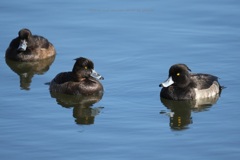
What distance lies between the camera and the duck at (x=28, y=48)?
18984mm

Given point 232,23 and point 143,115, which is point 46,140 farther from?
point 232,23

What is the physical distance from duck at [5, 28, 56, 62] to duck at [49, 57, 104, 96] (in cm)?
244

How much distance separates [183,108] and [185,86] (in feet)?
2.31

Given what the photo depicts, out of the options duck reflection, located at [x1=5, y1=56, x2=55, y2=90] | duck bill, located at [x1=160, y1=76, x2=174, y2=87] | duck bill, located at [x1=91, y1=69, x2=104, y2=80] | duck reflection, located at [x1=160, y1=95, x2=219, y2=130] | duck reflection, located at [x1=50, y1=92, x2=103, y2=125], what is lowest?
duck reflection, located at [x1=5, y1=56, x2=55, y2=90]

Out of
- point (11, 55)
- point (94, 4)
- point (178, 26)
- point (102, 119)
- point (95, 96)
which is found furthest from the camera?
point (94, 4)

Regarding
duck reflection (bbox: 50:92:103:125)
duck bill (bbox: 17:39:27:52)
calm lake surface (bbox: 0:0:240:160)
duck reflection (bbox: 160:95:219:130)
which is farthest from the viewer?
duck bill (bbox: 17:39:27:52)

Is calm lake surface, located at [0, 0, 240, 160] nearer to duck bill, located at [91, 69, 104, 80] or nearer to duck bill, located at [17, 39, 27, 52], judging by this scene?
duck bill, located at [91, 69, 104, 80]

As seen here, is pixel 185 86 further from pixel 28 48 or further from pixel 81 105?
pixel 28 48

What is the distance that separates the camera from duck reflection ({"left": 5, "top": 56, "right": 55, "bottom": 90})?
17.9 meters

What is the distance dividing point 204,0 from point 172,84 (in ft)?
22.2

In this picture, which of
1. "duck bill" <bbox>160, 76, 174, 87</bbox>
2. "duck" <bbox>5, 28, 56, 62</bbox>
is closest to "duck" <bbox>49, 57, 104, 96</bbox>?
"duck bill" <bbox>160, 76, 174, 87</bbox>

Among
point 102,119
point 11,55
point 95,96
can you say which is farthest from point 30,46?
point 102,119

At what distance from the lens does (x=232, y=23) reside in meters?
20.5

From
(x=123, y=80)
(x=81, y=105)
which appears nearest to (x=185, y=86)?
(x=123, y=80)
